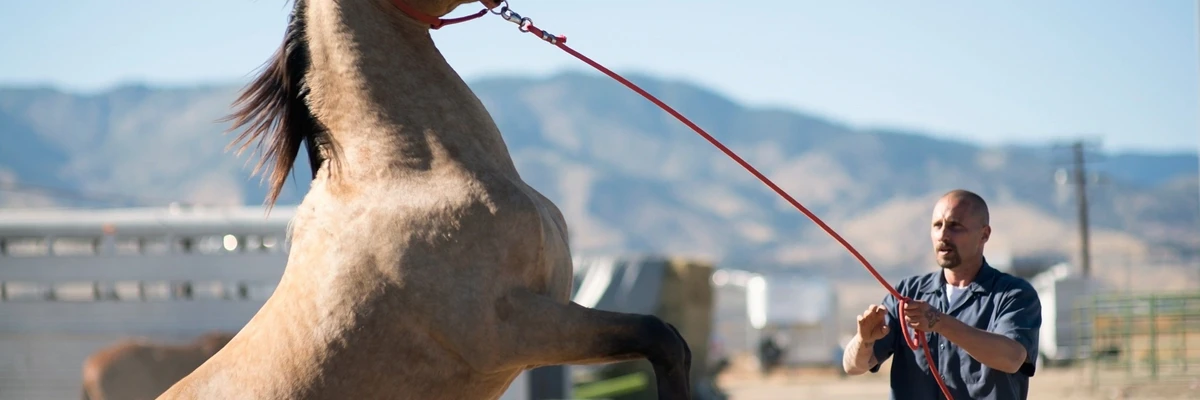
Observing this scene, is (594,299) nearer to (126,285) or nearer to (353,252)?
(126,285)

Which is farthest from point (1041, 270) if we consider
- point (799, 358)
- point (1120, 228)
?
point (1120, 228)

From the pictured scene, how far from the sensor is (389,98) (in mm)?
4109

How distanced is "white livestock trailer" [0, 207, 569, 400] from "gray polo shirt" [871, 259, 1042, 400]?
7838mm

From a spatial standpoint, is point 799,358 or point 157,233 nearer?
point 157,233

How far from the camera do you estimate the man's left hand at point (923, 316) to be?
3969 mm

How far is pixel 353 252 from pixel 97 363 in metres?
8.10

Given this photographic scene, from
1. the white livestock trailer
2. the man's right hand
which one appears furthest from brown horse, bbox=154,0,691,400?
the white livestock trailer

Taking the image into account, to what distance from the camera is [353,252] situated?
3842 mm

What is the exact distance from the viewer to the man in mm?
3988

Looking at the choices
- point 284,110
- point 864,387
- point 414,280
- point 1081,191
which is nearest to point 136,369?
point 284,110

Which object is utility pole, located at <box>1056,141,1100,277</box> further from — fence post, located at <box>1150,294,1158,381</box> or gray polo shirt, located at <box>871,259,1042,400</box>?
gray polo shirt, located at <box>871,259,1042,400</box>

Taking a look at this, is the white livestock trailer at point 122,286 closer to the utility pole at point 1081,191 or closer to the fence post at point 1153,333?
the fence post at point 1153,333

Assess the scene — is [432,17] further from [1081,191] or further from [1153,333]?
[1081,191]

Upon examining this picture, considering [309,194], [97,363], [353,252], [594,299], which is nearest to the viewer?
[353,252]
